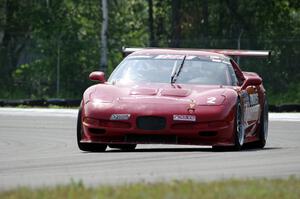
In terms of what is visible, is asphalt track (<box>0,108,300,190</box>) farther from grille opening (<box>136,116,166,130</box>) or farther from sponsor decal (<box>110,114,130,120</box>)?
sponsor decal (<box>110,114,130,120</box>)

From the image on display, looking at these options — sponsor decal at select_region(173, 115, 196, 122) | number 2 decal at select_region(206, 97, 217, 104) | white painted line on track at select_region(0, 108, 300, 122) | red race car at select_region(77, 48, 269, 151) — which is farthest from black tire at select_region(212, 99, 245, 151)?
white painted line on track at select_region(0, 108, 300, 122)

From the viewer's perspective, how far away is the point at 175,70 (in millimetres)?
14852

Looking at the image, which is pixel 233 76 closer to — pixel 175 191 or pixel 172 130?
pixel 172 130

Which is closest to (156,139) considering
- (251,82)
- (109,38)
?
(251,82)

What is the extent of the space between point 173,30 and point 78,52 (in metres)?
6.98

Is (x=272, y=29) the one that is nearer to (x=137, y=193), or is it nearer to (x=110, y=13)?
(x=110, y=13)

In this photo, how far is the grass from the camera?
7.91 m

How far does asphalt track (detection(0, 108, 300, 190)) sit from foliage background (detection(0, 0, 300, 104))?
16.0 metres

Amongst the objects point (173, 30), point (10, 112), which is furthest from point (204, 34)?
point (10, 112)

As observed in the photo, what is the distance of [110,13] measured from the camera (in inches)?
1729

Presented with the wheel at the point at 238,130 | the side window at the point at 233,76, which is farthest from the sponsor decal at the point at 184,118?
the side window at the point at 233,76

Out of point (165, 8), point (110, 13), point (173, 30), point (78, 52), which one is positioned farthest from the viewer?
point (165, 8)

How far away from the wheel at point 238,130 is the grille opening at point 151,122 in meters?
0.94

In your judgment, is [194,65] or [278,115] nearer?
[194,65]
